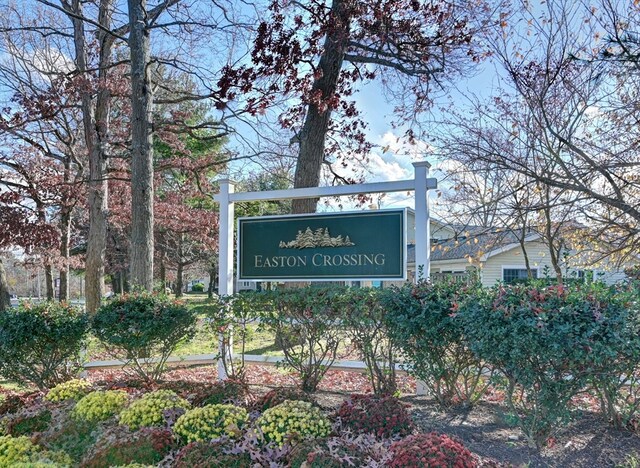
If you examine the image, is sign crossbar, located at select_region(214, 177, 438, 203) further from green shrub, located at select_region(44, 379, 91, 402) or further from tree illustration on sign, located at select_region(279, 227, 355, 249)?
green shrub, located at select_region(44, 379, 91, 402)

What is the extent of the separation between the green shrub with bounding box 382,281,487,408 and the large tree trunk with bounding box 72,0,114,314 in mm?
8318

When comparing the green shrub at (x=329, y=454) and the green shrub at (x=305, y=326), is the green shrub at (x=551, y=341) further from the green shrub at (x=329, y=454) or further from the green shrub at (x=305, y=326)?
the green shrub at (x=305, y=326)

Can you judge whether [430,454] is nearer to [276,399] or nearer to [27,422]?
[276,399]

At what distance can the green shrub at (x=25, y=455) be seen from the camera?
3178mm

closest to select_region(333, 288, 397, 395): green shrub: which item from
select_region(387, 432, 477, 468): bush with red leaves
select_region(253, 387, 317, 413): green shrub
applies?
select_region(253, 387, 317, 413): green shrub

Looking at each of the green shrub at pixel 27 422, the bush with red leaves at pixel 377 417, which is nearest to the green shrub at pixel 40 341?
the green shrub at pixel 27 422

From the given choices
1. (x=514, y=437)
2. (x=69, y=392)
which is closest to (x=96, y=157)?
(x=69, y=392)

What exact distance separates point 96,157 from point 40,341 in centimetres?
656

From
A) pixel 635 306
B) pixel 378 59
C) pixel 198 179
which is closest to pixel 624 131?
pixel 378 59

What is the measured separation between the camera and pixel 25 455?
10.8 ft

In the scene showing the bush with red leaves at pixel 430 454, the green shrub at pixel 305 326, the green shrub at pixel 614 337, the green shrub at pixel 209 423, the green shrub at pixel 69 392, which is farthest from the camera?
the green shrub at pixel 305 326

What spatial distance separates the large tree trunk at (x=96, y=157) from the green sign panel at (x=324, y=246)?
6.03 m

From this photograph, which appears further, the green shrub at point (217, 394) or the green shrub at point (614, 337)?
the green shrub at point (217, 394)

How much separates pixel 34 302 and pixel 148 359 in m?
1.36
